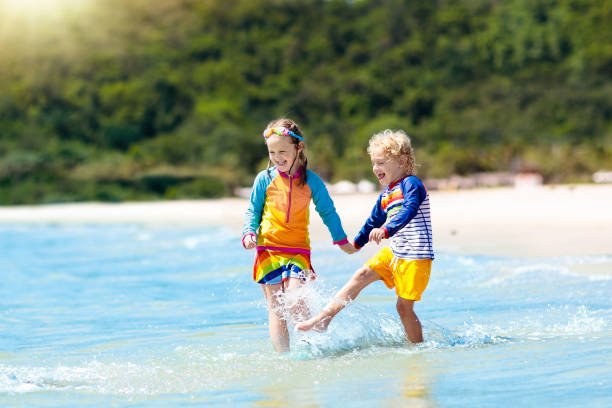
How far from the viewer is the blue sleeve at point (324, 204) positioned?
4.93m

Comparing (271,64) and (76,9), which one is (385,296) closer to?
(271,64)

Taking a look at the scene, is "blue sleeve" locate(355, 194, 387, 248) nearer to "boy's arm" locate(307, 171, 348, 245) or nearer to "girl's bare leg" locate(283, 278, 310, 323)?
"boy's arm" locate(307, 171, 348, 245)

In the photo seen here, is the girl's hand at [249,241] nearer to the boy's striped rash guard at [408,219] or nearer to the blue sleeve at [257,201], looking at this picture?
the blue sleeve at [257,201]

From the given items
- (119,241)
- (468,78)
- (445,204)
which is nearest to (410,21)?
(468,78)

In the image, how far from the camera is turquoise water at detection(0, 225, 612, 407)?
12.8 ft

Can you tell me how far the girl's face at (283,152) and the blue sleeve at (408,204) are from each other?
0.62 m

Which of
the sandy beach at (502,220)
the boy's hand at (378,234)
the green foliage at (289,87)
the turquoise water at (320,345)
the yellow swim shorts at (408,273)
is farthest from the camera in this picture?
the green foliage at (289,87)

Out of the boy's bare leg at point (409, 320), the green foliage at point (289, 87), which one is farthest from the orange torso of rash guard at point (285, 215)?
the green foliage at point (289, 87)

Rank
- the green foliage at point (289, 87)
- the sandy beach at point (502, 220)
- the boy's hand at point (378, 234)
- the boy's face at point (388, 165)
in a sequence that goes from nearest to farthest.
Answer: the boy's hand at point (378, 234) < the boy's face at point (388, 165) < the sandy beach at point (502, 220) < the green foliage at point (289, 87)

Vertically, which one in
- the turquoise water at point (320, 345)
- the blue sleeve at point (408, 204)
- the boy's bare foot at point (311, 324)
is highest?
the blue sleeve at point (408, 204)

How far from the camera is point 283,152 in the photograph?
483 centimetres

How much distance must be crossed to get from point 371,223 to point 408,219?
325mm

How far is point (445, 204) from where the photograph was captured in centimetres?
2112

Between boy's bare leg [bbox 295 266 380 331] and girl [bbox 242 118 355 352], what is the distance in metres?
0.13
